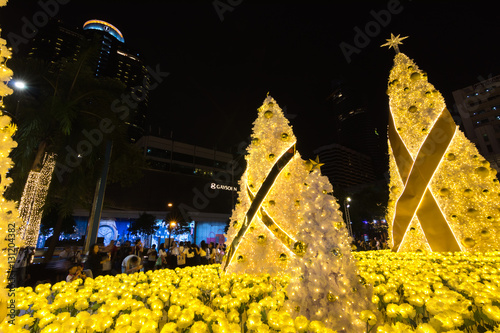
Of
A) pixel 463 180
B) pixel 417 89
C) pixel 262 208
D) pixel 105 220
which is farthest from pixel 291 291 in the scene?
pixel 105 220

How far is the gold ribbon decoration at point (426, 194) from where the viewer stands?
22.1 ft

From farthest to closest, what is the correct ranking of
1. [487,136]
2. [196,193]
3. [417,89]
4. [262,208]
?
[487,136], [196,193], [417,89], [262,208]

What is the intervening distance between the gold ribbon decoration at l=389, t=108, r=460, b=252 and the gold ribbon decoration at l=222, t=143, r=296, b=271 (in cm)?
411

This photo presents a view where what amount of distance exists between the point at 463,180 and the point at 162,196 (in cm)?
3545

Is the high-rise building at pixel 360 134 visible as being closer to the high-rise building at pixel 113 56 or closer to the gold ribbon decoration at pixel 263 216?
the high-rise building at pixel 113 56

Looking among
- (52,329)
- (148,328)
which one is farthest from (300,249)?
(52,329)

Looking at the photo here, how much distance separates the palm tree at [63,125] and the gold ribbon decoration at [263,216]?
7.73m

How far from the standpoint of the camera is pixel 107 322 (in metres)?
2.01

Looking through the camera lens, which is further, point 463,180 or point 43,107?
point 43,107

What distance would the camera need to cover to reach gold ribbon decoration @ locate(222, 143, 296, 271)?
605 centimetres

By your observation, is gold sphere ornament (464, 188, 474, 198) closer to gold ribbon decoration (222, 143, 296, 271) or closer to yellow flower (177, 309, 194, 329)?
gold ribbon decoration (222, 143, 296, 271)

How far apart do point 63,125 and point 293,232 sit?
9.57 meters

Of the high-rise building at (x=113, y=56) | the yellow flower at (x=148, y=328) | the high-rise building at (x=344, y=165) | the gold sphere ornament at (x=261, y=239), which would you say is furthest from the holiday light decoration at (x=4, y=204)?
the high-rise building at (x=344, y=165)

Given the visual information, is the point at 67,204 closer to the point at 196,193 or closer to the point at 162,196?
the point at 162,196
